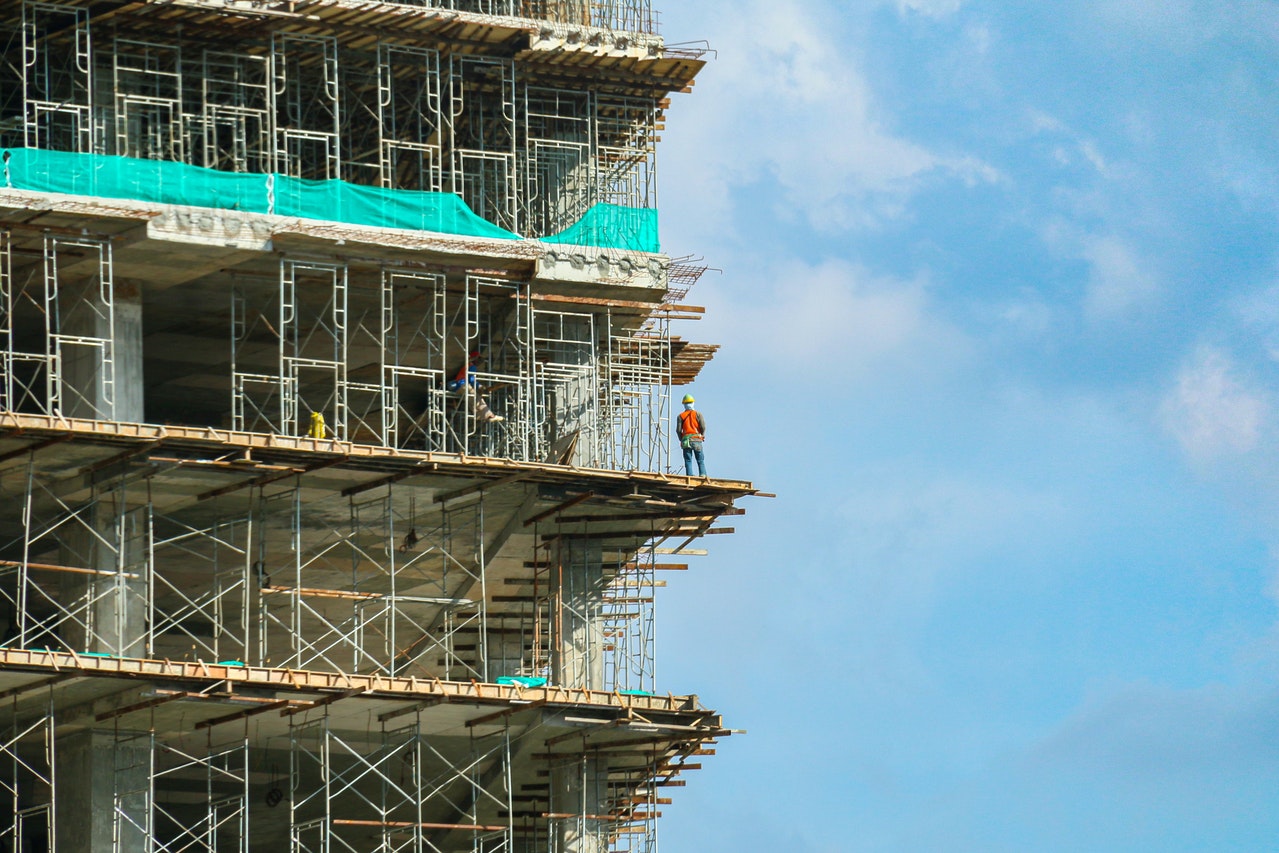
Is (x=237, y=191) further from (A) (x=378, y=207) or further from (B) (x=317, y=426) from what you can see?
(B) (x=317, y=426)

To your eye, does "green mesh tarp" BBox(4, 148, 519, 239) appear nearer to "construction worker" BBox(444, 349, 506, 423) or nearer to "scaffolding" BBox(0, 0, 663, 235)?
"scaffolding" BBox(0, 0, 663, 235)

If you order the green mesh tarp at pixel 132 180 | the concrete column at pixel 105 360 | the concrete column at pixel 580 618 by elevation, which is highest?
the green mesh tarp at pixel 132 180

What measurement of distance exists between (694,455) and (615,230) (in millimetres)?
6150

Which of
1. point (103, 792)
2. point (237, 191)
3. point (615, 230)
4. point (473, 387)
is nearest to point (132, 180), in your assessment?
point (237, 191)

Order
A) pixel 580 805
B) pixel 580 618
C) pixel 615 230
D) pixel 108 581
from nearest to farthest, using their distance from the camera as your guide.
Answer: pixel 108 581 → pixel 580 805 → pixel 580 618 → pixel 615 230

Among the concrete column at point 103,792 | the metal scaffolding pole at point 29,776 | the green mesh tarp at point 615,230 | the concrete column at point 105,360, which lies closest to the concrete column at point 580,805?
the concrete column at point 103,792

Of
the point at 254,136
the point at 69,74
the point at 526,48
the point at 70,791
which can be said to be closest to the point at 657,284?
the point at 526,48

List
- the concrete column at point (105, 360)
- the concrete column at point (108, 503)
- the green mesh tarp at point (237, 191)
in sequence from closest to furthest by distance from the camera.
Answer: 1. the concrete column at point (108, 503)
2. the green mesh tarp at point (237, 191)
3. the concrete column at point (105, 360)

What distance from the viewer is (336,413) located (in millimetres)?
61688

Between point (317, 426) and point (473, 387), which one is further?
point (473, 387)

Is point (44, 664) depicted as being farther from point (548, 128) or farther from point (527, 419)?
point (548, 128)

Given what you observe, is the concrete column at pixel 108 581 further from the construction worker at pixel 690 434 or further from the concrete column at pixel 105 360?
the construction worker at pixel 690 434

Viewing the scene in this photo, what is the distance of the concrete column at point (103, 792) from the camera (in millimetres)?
57219

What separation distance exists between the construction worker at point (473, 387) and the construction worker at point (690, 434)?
4.62 m
